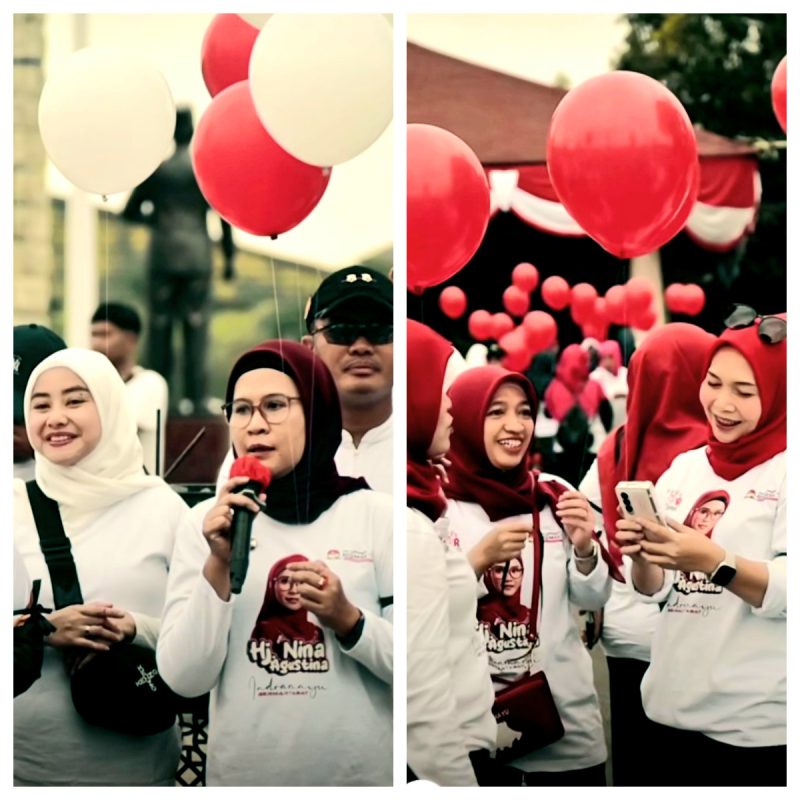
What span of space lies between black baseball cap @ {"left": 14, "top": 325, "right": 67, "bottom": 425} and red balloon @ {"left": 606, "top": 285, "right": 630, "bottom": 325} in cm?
142

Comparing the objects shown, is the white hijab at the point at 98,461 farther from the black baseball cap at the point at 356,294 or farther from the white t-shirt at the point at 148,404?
the black baseball cap at the point at 356,294

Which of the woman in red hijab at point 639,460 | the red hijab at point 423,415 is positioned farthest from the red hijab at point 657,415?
the red hijab at point 423,415

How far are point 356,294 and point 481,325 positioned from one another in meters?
0.34

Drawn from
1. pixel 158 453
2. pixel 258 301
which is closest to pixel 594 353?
pixel 258 301

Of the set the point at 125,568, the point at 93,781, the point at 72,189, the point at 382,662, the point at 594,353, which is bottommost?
the point at 93,781

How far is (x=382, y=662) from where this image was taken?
12.2 ft

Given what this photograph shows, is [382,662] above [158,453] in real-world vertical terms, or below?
below

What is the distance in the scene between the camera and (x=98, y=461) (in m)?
3.74

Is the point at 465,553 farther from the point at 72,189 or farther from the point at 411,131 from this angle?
the point at 72,189

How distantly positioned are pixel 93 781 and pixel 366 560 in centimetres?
90

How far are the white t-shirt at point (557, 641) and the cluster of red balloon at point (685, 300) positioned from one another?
553 mm

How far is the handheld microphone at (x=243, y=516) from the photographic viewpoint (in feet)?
Result: 12.1

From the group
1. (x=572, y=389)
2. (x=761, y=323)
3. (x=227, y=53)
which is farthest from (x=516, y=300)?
(x=227, y=53)

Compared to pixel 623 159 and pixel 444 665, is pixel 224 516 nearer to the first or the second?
pixel 444 665
